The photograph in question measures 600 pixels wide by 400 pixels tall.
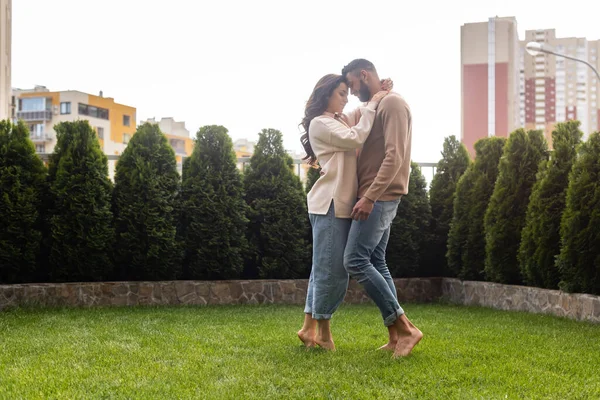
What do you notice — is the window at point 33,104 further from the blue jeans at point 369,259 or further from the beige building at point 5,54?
the blue jeans at point 369,259

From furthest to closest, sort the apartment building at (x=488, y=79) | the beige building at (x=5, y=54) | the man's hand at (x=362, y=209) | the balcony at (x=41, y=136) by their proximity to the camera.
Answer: the balcony at (x=41, y=136)
the apartment building at (x=488, y=79)
the beige building at (x=5, y=54)
the man's hand at (x=362, y=209)

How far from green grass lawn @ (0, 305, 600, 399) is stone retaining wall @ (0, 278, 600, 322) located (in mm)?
1002

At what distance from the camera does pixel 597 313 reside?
5.81m

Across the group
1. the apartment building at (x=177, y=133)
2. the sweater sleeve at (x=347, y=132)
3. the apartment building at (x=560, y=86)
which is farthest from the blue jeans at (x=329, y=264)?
the apartment building at (x=560, y=86)

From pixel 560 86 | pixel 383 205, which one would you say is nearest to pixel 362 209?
pixel 383 205

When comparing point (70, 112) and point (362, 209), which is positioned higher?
point (70, 112)

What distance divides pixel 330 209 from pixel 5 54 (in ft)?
54.9

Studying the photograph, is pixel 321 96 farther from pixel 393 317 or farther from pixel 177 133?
pixel 177 133

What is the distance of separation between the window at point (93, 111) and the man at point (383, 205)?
77.9 meters

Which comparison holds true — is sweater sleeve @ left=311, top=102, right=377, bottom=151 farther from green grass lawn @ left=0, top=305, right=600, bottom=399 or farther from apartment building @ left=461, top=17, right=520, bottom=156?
apartment building @ left=461, top=17, right=520, bottom=156

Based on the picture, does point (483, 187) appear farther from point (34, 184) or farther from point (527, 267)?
point (34, 184)

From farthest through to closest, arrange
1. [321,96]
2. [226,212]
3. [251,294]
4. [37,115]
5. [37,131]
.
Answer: [37,131] → [37,115] → [226,212] → [251,294] → [321,96]

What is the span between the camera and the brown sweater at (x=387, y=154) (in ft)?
13.2

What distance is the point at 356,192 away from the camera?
4250 millimetres
